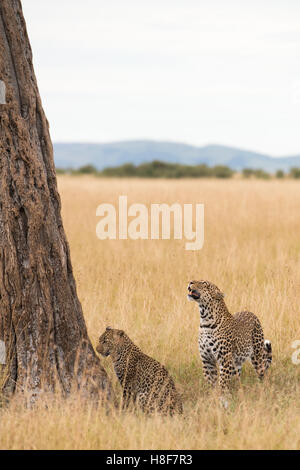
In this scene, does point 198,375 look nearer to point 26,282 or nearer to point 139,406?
point 139,406

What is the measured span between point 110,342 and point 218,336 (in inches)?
29.6

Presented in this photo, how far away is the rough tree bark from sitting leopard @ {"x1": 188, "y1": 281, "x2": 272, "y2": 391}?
2.64ft

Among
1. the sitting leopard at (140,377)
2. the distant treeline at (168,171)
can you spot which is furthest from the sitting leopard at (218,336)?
the distant treeline at (168,171)

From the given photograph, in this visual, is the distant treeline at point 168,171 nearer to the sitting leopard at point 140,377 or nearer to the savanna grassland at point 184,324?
the savanna grassland at point 184,324

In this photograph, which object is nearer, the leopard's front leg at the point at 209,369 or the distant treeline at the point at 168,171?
the leopard's front leg at the point at 209,369

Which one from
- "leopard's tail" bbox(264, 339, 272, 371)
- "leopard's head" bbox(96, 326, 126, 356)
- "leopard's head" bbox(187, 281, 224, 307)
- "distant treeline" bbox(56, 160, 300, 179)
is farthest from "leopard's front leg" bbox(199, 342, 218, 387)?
"distant treeline" bbox(56, 160, 300, 179)

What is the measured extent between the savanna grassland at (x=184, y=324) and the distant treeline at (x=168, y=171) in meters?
29.0

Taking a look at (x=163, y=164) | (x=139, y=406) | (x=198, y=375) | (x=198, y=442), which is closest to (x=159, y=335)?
(x=198, y=375)

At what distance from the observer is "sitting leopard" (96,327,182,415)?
4.53 m

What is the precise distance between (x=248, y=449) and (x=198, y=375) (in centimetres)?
165

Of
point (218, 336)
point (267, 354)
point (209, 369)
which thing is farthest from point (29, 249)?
point (267, 354)

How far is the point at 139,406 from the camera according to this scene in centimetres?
463

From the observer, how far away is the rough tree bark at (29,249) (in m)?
4.56

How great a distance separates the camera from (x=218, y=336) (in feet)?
16.5
